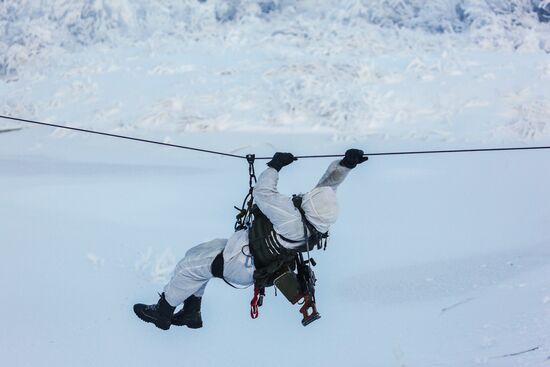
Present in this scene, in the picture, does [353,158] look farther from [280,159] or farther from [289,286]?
[289,286]

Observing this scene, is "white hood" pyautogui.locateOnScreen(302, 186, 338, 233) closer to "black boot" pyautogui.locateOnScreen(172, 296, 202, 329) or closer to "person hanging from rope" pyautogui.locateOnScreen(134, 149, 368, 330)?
"person hanging from rope" pyautogui.locateOnScreen(134, 149, 368, 330)

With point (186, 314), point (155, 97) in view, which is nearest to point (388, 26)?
point (155, 97)

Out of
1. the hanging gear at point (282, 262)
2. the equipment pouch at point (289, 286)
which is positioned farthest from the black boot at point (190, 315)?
the equipment pouch at point (289, 286)

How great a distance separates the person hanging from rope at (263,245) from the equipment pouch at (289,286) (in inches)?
1.7

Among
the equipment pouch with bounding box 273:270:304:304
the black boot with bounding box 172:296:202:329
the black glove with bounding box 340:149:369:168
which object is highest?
the black glove with bounding box 340:149:369:168

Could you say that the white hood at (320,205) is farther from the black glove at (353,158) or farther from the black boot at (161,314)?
the black boot at (161,314)

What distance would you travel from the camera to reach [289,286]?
463cm

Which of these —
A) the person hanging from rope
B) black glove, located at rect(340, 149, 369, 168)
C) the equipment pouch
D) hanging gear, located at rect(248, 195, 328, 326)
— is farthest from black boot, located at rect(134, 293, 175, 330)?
black glove, located at rect(340, 149, 369, 168)

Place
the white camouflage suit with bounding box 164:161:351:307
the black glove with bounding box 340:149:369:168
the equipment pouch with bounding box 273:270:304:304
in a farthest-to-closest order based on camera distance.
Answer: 1. the equipment pouch with bounding box 273:270:304:304
2. the black glove with bounding box 340:149:369:168
3. the white camouflage suit with bounding box 164:161:351:307

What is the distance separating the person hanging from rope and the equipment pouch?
4 centimetres

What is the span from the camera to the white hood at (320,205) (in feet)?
14.1

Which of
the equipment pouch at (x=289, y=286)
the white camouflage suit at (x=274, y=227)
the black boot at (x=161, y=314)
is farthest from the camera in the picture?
the black boot at (x=161, y=314)

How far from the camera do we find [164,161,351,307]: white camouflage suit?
14.1 feet

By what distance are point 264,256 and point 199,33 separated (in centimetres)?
1445
